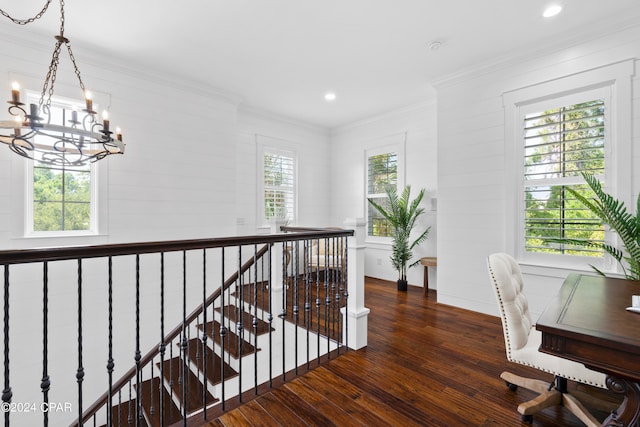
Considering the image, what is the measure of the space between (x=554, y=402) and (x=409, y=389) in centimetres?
83

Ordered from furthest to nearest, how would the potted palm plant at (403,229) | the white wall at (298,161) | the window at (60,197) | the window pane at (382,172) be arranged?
1. the window pane at (382,172)
2. the white wall at (298,161)
3. the potted palm plant at (403,229)
4. the window at (60,197)

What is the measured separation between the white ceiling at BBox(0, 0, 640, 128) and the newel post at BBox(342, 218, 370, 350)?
193 cm

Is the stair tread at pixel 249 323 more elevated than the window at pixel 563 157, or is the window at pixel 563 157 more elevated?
the window at pixel 563 157

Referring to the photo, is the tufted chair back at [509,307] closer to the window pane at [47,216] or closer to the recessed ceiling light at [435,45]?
the recessed ceiling light at [435,45]

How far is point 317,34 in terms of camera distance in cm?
303

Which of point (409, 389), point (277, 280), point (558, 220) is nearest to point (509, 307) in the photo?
point (409, 389)

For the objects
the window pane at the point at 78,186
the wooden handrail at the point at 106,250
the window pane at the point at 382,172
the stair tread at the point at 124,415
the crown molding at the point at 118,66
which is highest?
the crown molding at the point at 118,66

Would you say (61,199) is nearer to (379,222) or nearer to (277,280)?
(277,280)

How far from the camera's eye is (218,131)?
14.3 feet

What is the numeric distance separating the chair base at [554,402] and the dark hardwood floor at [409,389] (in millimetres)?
70

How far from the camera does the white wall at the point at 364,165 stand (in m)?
4.78

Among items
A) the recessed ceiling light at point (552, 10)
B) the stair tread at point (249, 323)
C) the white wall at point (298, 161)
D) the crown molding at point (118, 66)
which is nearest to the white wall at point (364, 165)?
the white wall at point (298, 161)

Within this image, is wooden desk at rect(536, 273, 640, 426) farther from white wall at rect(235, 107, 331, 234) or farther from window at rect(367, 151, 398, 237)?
white wall at rect(235, 107, 331, 234)

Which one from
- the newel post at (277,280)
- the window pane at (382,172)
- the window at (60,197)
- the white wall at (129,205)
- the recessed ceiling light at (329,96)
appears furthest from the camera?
the window pane at (382,172)
